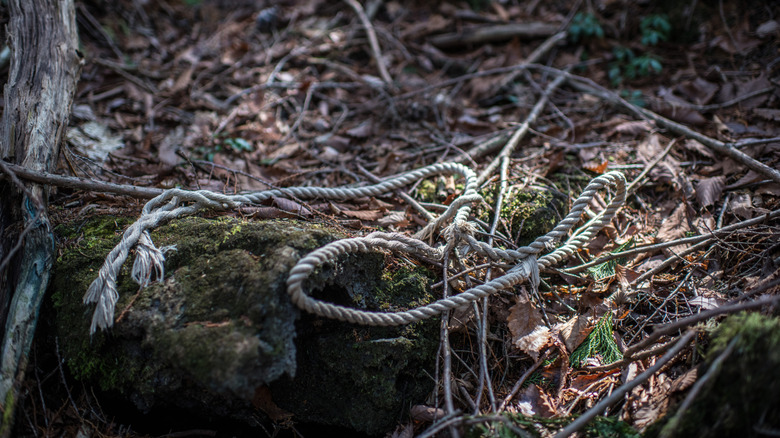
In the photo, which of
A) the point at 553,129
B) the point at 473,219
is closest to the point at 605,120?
the point at 553,129

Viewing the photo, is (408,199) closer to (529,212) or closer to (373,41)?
(529,212)

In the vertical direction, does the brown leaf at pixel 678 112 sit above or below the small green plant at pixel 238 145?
below

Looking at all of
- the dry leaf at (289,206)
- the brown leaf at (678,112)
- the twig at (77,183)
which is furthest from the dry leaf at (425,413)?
the brown leaf at (678,112)

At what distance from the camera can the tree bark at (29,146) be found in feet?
5.57

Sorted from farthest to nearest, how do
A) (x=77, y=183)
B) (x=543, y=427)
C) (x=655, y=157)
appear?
(x=655, y=157), (x=77, y=183), (x=543, y=427)

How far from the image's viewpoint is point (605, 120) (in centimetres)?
328

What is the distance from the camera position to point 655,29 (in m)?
3.78

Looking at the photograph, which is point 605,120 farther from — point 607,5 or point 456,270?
point 456,270

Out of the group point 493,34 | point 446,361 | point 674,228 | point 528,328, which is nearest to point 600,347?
point 528,328

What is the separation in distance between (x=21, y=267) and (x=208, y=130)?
73.6 inches

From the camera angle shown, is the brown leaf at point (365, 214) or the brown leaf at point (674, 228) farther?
the brown leaf at point (365, 214)

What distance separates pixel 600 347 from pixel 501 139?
5.31 ft

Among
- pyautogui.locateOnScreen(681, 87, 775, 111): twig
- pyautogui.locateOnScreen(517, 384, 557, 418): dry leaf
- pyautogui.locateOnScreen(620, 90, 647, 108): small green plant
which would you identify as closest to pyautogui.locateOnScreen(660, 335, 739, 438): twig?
pyautogui.locateOnScreen(517, 384, 557, 418): dry leaf

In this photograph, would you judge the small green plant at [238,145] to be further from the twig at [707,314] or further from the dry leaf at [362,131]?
the twig at [707,314]
